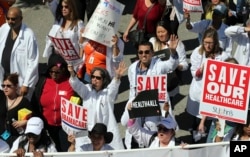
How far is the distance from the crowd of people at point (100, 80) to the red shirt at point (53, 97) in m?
0.01

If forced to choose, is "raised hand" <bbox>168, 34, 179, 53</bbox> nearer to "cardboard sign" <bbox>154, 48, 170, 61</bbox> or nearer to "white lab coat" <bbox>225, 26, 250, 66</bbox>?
"cardboard sign" <bbox>154, 48, 170, 61</bbox>

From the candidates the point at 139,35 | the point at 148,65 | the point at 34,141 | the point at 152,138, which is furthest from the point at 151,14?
the point at 34,141

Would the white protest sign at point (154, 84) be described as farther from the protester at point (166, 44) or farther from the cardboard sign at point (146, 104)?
the protester at point (166, 44)

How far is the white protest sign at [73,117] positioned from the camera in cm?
784

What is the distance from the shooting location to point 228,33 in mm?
9445

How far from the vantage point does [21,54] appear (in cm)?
933

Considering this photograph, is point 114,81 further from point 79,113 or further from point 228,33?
point 228,33

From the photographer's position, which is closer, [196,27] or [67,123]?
[67,123]

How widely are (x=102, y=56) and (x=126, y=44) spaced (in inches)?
125

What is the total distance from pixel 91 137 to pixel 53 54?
2362 mm

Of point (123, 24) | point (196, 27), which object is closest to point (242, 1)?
point (196, 27)

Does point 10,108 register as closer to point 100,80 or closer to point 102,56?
point 100,80

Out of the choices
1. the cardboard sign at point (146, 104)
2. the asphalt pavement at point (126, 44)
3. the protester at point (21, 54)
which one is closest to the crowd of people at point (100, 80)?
the protester at point (21, 54)

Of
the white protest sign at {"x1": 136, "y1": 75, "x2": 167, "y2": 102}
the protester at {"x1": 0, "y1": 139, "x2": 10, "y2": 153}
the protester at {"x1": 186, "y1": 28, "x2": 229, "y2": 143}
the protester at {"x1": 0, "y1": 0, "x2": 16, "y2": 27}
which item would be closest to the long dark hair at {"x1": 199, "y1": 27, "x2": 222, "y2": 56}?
the protester at {"x1": 186, "y1": 28, "x2": 229, "y2": 143}
